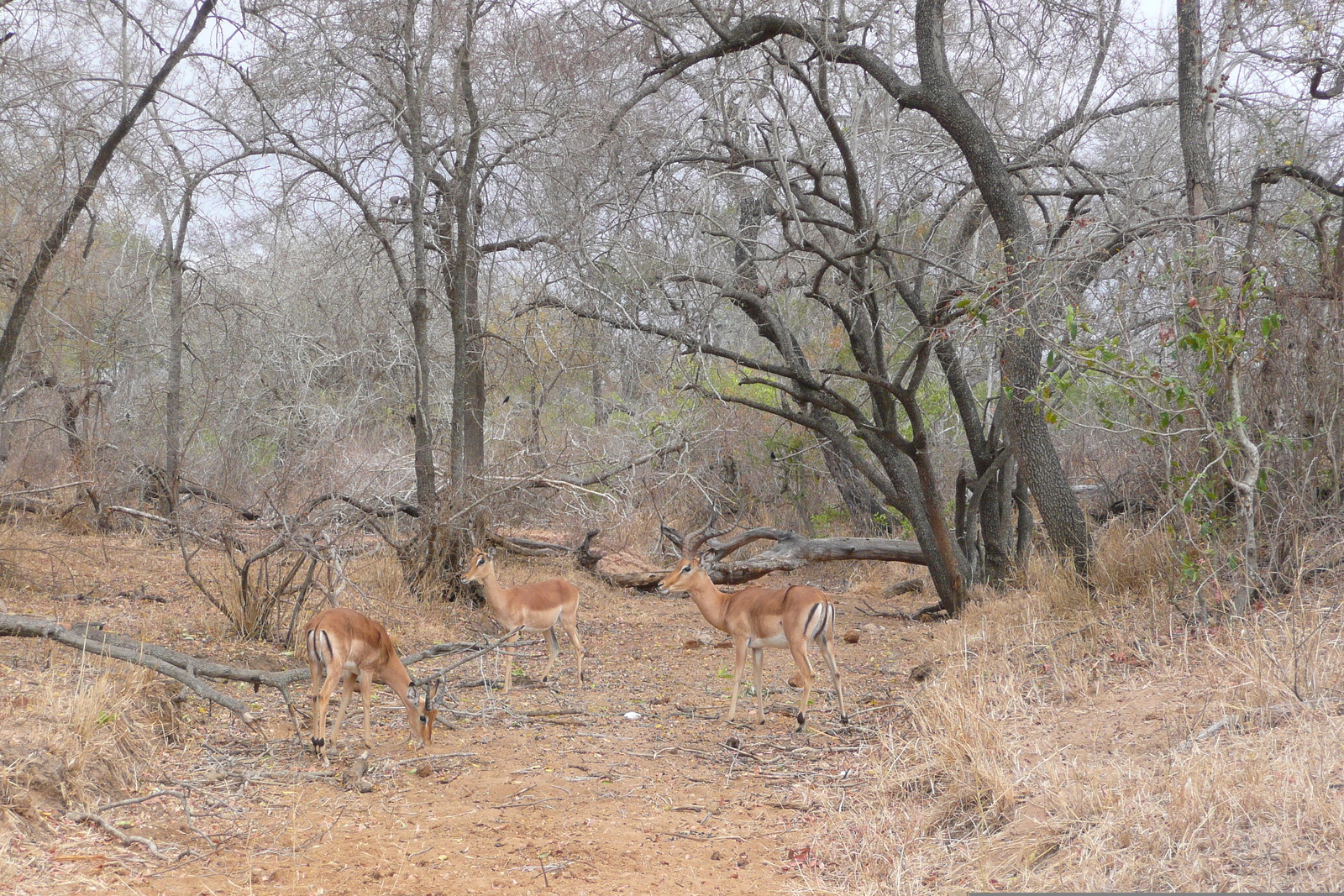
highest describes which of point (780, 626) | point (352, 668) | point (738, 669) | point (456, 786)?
→ point (780, 626)

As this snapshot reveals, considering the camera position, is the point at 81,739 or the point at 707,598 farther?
the point at 707,598

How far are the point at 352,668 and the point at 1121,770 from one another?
187 inches

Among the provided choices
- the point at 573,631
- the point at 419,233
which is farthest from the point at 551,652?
the point at 419,233

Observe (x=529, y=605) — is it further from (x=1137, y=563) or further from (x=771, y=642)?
(x=1137, y=563)

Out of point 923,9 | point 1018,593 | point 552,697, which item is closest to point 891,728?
point 552,697

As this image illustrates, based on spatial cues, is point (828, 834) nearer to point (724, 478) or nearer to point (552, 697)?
point (552, 697)

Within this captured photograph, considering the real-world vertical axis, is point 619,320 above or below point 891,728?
above

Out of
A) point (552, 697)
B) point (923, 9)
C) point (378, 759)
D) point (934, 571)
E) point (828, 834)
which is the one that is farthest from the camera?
point (934, 571)

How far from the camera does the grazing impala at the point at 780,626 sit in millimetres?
8227

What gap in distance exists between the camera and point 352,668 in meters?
7.24

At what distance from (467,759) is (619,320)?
204 inches

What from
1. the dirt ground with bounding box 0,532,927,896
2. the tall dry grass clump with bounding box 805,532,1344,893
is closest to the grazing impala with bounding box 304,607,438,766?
the dirt ground with bounding box 0,532,927,896

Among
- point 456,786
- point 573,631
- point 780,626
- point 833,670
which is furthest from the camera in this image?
point 573,631

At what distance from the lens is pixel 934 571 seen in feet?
41.4
